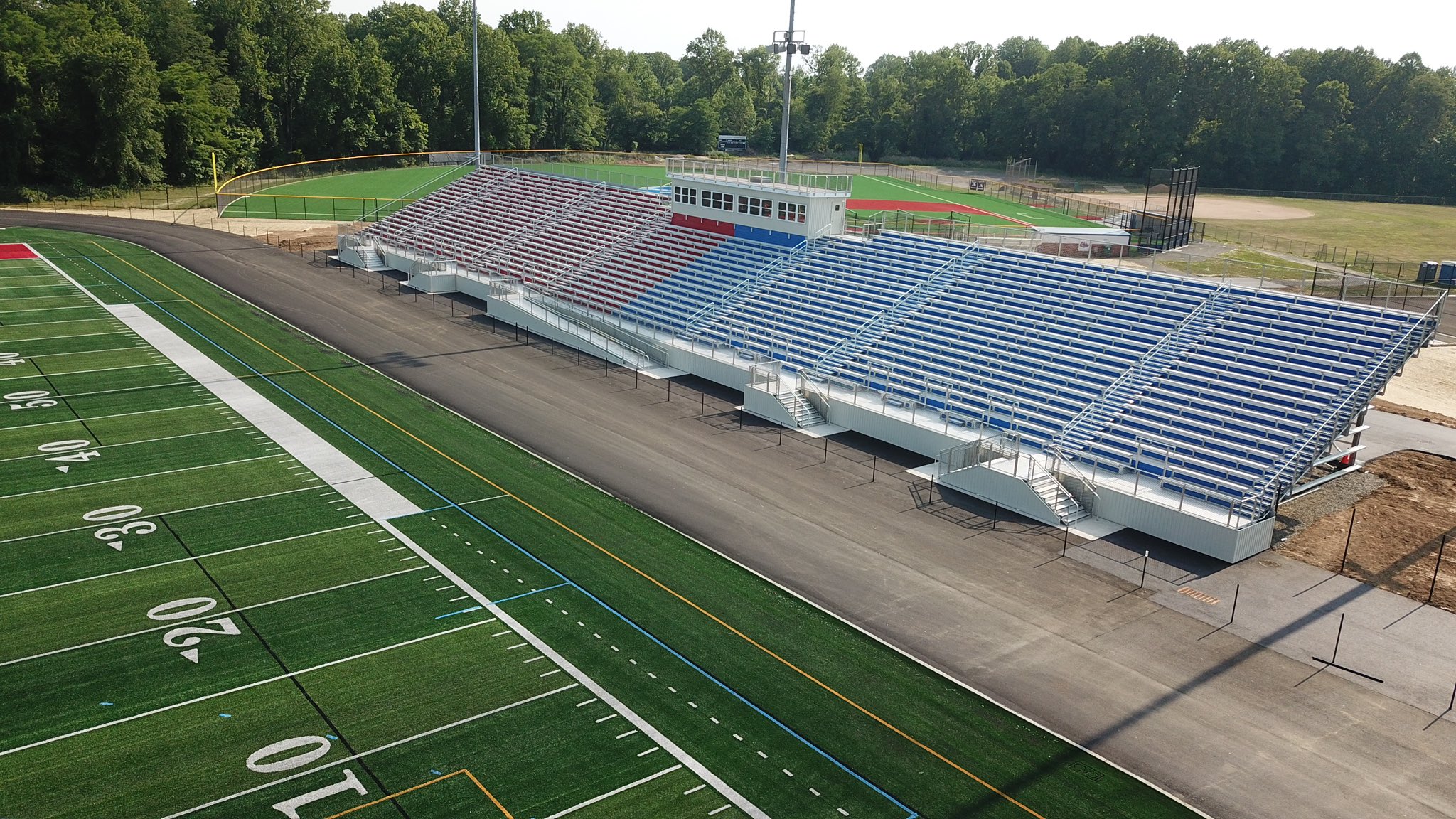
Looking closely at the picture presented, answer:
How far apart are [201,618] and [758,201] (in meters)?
30.2

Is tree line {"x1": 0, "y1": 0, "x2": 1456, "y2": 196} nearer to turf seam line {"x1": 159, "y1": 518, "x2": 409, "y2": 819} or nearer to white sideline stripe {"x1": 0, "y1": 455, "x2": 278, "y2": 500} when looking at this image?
white sideline stripe {"x1": 0, "y1": 455, "x2": 278, "y2": 500}

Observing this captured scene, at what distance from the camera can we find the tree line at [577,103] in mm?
75812

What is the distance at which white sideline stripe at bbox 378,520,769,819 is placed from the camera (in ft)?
44.7

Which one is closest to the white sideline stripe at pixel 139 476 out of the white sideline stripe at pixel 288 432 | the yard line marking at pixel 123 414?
the white sideline stripe at pixel 288 432

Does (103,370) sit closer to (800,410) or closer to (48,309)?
(48,309)

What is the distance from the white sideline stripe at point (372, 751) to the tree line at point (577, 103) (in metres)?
76.6

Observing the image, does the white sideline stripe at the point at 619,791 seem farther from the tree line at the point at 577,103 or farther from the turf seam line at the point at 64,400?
the tree line at the point at 577,103

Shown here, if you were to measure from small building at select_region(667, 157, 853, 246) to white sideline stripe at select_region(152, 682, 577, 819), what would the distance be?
94.0ft

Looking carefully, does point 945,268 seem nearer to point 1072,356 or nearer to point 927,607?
point 1072,356

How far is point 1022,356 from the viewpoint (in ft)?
99.5

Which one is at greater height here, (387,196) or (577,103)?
(577,103)

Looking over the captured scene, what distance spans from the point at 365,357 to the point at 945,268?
20799mm

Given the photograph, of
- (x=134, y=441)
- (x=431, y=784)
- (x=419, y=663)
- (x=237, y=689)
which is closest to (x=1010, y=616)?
A: (x=419, y=663)

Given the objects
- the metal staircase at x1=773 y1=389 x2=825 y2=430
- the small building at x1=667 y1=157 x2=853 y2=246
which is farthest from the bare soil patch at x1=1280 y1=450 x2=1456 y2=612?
the small building at x1=667 y1=157 x2=853 y2=246
